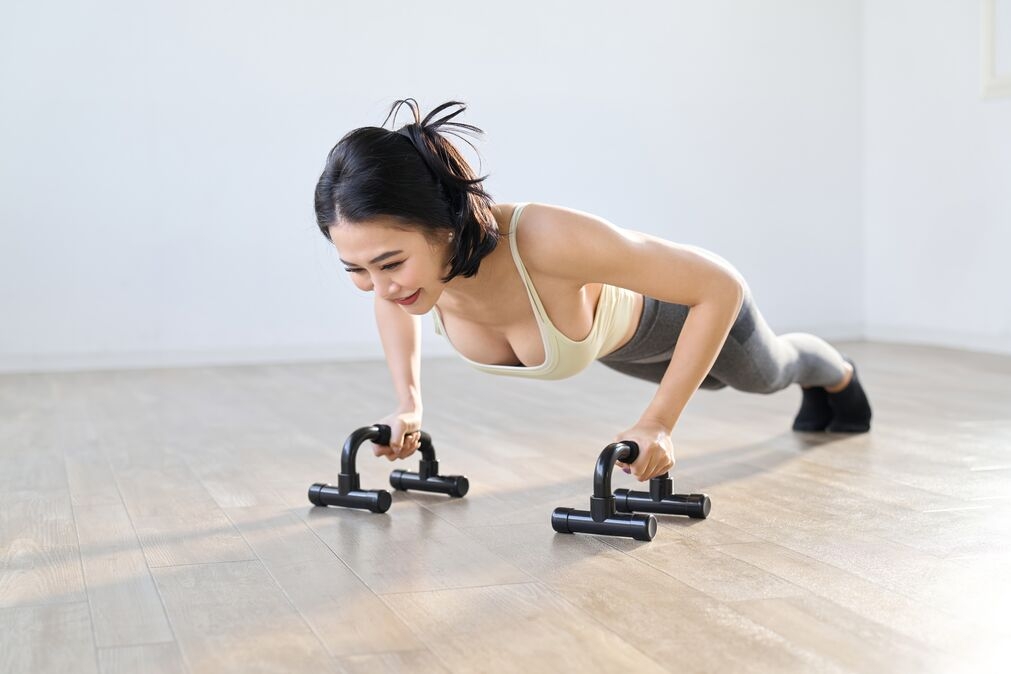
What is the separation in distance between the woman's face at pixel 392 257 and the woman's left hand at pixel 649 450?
38cm

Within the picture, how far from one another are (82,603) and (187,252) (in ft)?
11.8

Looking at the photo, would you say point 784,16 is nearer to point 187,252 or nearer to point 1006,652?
point 187,252

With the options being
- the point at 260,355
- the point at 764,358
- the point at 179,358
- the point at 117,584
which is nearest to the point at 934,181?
the point at 260,355

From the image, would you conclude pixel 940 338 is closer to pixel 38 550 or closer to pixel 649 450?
pixel 649 450

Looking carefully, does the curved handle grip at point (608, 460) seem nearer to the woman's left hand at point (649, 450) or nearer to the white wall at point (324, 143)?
the woman's left hand at point (649, 450)

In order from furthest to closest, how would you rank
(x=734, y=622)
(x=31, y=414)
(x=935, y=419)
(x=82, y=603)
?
(x=31, y=414)
(x=935, y=419)
(x=82, y=603)
(x=734, y=622)

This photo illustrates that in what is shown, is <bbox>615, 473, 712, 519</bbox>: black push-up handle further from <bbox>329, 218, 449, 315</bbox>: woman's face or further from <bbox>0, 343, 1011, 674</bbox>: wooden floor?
<bbox>329, 218, 449, 315</bbox>: woman's face

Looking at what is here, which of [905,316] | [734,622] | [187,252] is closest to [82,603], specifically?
[734,622]

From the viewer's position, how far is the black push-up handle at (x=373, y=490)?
6.23 ft

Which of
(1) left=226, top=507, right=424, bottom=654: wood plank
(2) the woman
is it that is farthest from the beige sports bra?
(1) left=226, top=507, right=424, bottom=654: wood plank

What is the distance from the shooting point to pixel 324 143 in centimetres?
502

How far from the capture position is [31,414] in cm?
329

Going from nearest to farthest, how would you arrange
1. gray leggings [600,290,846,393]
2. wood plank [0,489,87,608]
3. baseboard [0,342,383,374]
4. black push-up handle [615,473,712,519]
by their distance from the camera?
wood plank [0,489,87,608]
black push-up handle [615,473,712,519]
gray leggings [600,290,846,393]
baseboard [0,342,383,374]

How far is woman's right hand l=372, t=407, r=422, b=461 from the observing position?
76.4 inches
